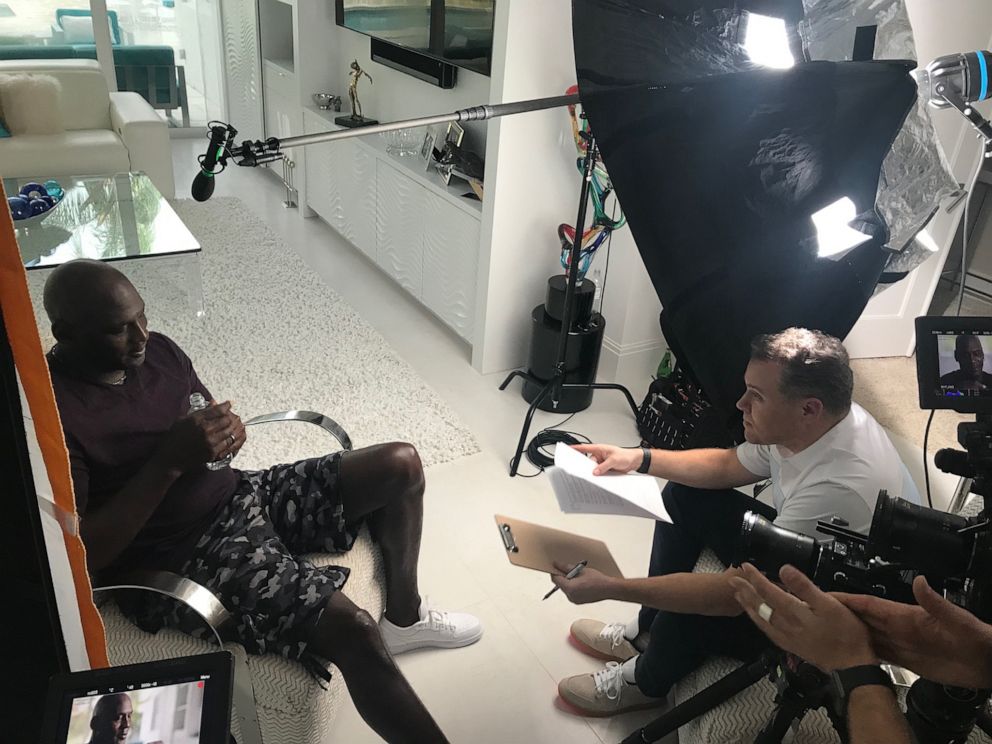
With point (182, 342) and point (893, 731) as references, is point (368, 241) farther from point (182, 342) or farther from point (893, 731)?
point (893, 731)

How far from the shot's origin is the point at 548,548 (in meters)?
A: 1.51

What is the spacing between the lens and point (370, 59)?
423cm

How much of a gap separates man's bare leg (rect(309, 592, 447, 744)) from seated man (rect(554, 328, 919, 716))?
1.16ft

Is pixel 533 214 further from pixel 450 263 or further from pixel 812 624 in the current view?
pixel 812 624

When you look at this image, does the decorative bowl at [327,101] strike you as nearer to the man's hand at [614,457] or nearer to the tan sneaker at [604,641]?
the man's hand at [614,457]

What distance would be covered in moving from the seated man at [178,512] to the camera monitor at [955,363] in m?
1.06

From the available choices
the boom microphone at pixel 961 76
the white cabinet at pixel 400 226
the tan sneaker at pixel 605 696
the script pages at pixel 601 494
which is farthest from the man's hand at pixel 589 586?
the white cabinet at pixel 400 226

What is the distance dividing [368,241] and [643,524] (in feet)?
7.25

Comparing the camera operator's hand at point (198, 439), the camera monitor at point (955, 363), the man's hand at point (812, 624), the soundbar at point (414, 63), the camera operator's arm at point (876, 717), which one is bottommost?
the camera operator's hand at point (198, 439)

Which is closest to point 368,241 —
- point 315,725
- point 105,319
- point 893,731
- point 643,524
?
point 643,524

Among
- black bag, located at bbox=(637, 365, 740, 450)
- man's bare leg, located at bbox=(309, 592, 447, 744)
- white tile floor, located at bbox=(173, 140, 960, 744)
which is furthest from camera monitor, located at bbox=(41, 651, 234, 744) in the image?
black bag, located at bbox=(637, 365, 740, 450)

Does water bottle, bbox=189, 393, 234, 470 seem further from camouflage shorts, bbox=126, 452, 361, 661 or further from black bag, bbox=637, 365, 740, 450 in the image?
black bag, bbox=637, 365, 740, 450

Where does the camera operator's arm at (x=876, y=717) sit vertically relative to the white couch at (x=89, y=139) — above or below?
above

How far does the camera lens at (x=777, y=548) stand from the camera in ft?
3.78
